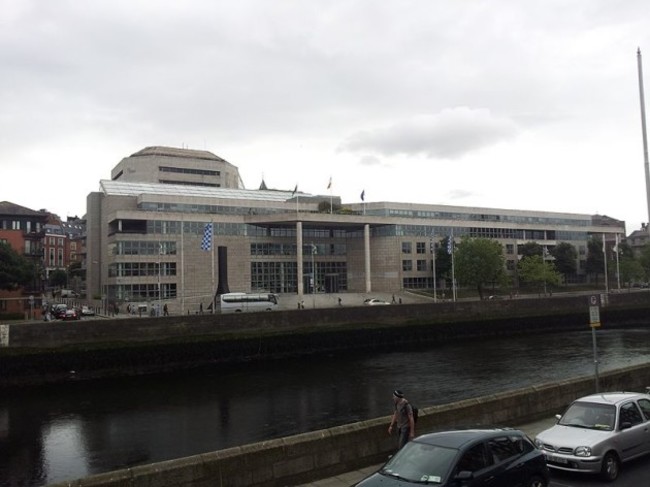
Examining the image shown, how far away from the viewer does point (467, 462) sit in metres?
8.94

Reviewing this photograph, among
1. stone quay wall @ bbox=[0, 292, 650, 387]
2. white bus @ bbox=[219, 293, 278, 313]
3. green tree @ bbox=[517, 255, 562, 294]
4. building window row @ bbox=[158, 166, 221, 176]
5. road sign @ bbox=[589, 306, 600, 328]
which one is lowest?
stone quay wall @ bbox=[0, 292, 650, 387]

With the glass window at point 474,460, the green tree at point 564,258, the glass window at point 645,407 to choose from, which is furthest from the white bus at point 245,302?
the green tree at point 564,258

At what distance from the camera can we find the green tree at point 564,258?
112500mm

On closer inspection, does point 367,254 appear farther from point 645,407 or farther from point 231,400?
point 645,407

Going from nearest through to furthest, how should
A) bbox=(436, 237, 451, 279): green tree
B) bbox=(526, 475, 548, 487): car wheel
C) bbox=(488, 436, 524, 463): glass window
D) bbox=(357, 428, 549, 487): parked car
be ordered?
Result: bbox=(357, 428, 549, 487): parked car < bbox=(488, 436, 524, 463): glass window < bbox=(526, 475, 548, 487): car wheel < bbox=(436, 237, 451, 279): green tree

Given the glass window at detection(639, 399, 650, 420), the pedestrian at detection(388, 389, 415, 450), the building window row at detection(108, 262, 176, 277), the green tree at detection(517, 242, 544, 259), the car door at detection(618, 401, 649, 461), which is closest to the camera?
the car door at detection(618, 401, 649, 461)

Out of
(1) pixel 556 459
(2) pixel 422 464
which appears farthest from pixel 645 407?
(2) pixel 422 464

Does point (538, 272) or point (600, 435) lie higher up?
point (538, 272)

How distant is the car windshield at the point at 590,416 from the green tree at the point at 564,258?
351 feet

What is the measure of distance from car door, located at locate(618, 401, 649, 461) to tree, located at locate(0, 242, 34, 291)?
2564 inches

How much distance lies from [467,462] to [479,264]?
81.1 meters

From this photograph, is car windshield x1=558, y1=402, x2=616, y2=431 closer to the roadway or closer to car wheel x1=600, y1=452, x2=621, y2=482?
car wheel x1=600, y1=452, x2=621, y2=482

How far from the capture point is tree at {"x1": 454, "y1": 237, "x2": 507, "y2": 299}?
8700cm

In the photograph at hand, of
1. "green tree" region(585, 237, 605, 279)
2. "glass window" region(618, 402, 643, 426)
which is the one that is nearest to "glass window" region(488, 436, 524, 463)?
"glass window" region(618, 402, 643, 426)
